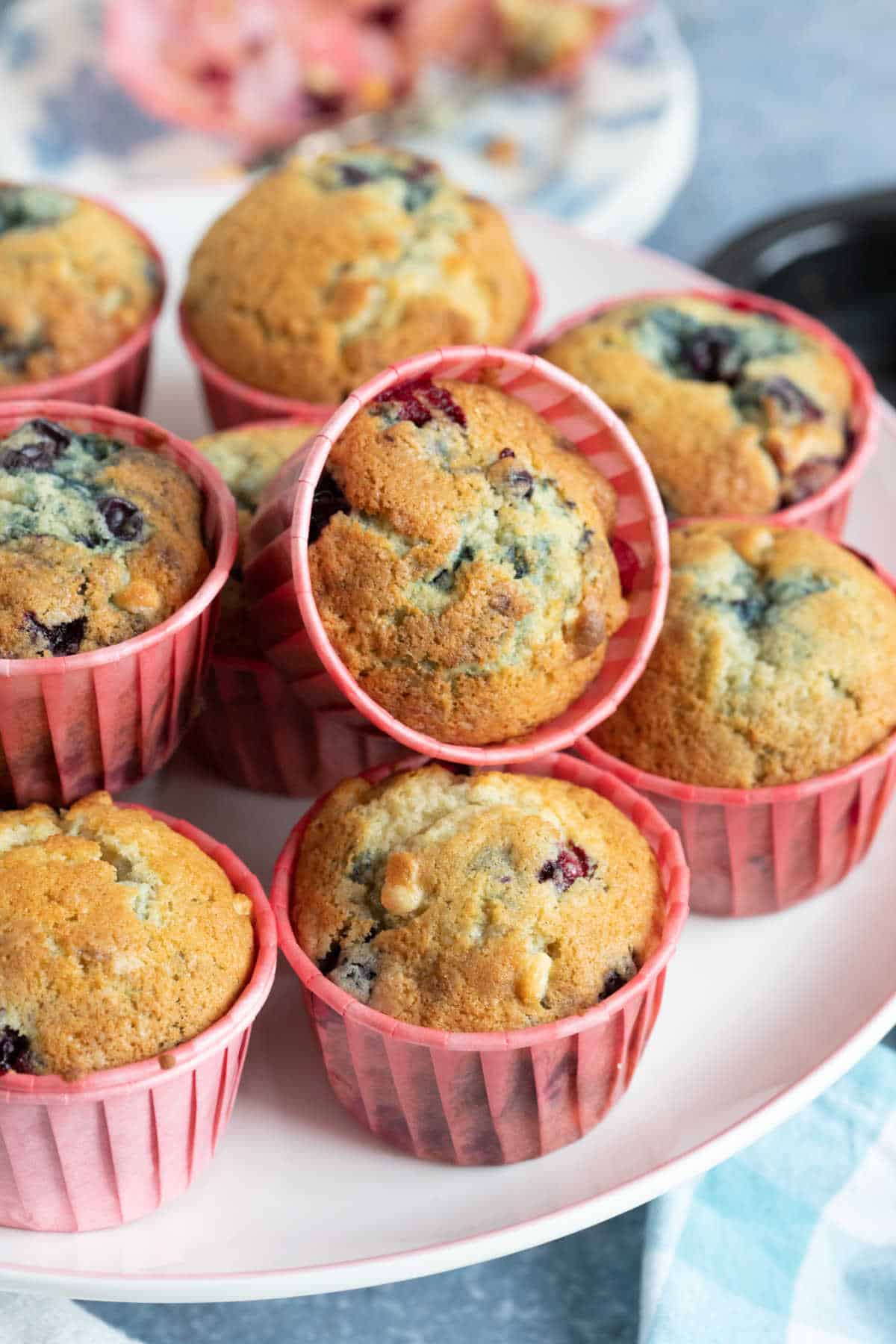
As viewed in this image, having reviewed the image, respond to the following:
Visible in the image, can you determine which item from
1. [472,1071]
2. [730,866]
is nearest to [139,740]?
[472,1071]

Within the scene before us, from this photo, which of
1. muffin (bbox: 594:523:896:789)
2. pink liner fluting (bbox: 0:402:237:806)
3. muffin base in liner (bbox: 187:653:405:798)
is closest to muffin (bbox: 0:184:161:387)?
pink liner fluting (bbox: 0:402:237:806)

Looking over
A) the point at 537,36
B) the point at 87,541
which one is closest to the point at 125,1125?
the point at 87,541

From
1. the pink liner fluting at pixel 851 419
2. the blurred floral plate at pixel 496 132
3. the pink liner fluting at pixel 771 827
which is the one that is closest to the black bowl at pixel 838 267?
the blurred floral plate at pixel 496 132

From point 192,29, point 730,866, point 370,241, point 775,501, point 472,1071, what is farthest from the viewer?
point 192,29

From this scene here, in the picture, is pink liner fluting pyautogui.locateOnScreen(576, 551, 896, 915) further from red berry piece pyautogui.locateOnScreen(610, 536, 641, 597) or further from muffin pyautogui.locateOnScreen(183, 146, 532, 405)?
muffin pyautogui.locateOnScreen(183, 146, 532, 405)

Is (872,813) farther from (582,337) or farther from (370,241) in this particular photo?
(370,241)

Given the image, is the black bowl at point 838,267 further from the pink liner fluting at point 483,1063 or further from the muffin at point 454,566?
the pink liner fluting at point 483,1063
